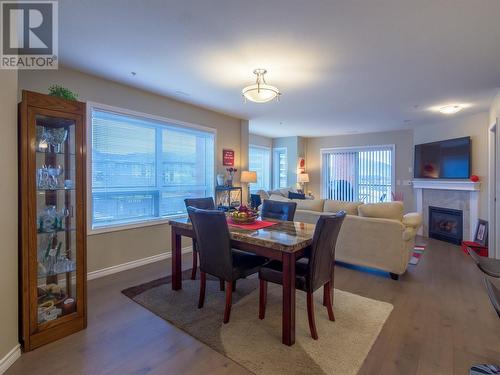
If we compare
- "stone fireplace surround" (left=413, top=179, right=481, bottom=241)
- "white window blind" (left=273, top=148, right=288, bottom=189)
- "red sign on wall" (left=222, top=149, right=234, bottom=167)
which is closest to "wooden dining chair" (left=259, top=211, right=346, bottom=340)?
"red sign on wall" (left=222, top=149, right=234, bottom=167)

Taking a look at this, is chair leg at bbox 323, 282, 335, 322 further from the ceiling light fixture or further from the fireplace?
the fireplace

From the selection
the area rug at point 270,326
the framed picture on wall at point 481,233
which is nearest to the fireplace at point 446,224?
the framed picture on wall at point 481,233

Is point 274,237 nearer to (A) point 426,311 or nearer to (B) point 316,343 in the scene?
(B) point 316,343

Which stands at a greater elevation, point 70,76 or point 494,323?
point 70,76

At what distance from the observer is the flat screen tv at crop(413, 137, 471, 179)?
5.03 meters

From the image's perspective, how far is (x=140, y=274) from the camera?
346 centimetres

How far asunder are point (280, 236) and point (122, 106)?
284 cm

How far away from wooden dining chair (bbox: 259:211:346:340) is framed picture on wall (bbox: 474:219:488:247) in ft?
12.1

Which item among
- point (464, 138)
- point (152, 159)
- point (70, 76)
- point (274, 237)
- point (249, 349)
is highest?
point (70, 76)

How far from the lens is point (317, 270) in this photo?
2107mm

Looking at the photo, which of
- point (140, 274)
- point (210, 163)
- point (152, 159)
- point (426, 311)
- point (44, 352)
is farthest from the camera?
point (210, 163)

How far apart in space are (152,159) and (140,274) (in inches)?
66.2

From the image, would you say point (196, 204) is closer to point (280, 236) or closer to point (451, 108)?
point (280, 236)

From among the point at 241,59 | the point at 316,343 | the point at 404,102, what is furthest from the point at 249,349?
the point at 404,102
